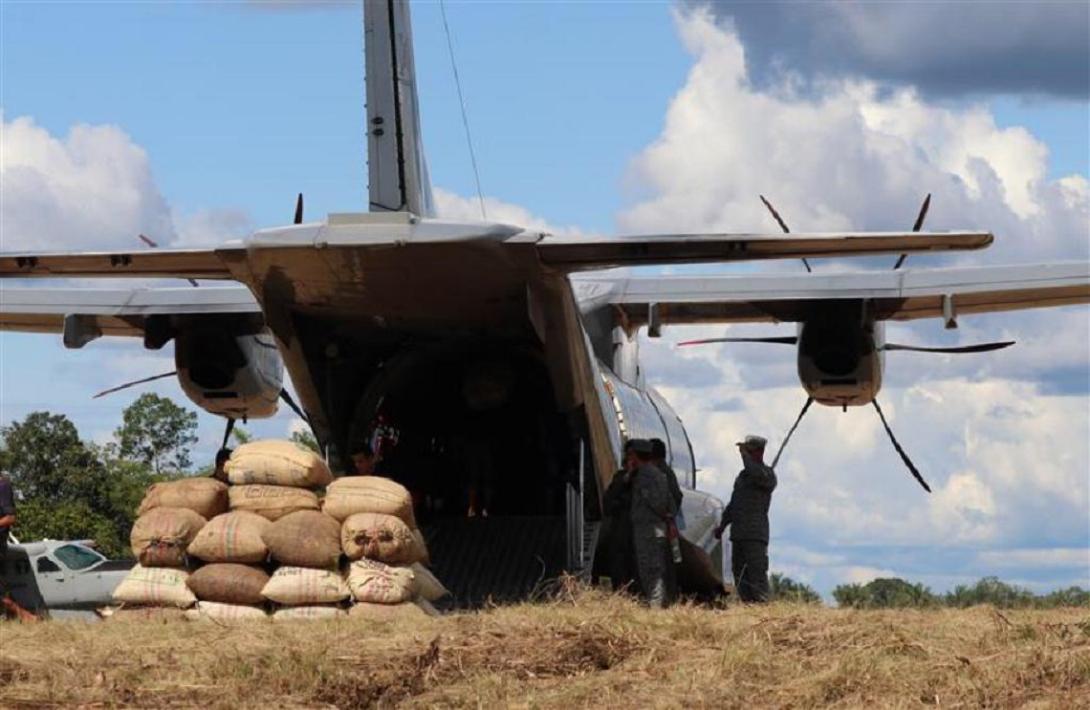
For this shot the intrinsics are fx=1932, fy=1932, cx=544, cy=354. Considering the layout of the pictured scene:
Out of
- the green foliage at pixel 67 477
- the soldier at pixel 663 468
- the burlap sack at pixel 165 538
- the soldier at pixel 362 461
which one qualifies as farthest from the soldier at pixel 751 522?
the green foliage at pixel 67 477

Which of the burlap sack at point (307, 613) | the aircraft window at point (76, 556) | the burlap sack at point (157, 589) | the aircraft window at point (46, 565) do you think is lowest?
the burlap sack at point (307, 613)

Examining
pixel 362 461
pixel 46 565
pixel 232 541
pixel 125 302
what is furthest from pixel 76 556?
pixel 232 541

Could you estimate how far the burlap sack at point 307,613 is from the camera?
1211 cm

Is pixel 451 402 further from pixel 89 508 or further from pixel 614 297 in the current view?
pixel 89 508

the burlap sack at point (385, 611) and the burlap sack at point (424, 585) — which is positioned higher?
the burlap sack at point (424, 585)

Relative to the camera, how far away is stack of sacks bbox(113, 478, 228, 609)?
12.5 metres

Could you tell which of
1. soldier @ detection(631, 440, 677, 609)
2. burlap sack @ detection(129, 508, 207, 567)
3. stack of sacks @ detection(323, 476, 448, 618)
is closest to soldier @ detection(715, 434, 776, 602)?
soldier @ detection(631, 440, 677, 609)

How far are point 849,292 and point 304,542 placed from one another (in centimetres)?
565

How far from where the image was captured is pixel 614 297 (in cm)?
1761

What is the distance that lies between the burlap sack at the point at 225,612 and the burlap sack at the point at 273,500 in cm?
71

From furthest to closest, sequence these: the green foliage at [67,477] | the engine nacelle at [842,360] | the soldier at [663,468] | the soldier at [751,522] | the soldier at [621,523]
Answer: the green foliage at [67,477]
the engine nacelle at [842,360]
the soldier at [751,522]
the soldier at [663,468]
the soldier at [621,523]

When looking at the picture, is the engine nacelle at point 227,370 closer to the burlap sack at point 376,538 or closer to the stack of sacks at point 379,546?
the stack of sacks at point 379,546

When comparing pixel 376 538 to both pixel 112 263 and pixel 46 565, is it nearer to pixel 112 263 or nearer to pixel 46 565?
pixel 112 263

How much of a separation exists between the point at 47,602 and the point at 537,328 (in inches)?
308
